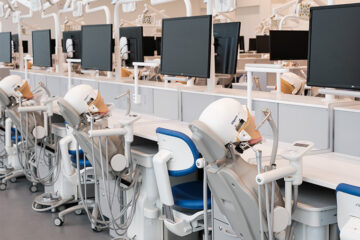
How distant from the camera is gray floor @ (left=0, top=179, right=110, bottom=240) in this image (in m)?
3.65

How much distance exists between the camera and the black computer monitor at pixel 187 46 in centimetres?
329

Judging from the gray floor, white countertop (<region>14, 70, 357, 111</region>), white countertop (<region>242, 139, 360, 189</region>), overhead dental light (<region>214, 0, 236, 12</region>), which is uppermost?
overhead dental light (<region>214, 0, 236, 12</region>)

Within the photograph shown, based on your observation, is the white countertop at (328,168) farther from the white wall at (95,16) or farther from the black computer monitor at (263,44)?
the white wall at (95,16)

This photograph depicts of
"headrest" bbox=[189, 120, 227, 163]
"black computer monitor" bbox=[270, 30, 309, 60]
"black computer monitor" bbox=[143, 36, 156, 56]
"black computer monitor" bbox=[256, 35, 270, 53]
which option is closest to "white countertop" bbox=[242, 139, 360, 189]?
"headrest" bbox=[189, 120, 227, 163]

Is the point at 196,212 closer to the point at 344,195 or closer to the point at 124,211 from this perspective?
the point at 124,211

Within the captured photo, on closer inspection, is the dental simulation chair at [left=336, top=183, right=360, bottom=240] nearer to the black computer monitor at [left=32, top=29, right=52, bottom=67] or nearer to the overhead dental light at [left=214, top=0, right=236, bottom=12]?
the overhead dental light at [left=214, top=0, right=236, bottom=12]

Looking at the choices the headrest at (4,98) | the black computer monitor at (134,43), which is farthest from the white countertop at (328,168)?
the headrest at (4,98)

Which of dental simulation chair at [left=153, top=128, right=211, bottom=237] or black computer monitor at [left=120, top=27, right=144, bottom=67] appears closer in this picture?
dental simulation chair at [left=153, top=128, right=211, bottom=237]

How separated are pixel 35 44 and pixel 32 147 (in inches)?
74.3

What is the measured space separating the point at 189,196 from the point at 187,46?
1.09 metres

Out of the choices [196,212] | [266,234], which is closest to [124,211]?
[196,212]

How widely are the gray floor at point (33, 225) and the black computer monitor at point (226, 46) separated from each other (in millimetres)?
1405

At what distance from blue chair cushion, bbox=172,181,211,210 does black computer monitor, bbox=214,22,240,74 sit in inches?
34.1

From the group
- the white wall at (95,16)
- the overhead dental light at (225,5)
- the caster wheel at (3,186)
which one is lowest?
the caster wheel at (3,186)
